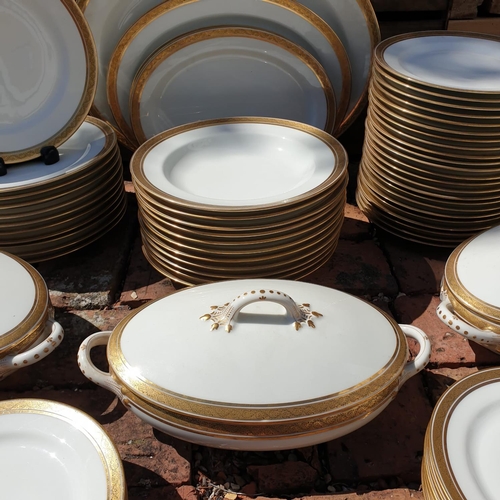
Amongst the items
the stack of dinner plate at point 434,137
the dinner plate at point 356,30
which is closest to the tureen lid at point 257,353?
the stack of dinner plate at point 434,137

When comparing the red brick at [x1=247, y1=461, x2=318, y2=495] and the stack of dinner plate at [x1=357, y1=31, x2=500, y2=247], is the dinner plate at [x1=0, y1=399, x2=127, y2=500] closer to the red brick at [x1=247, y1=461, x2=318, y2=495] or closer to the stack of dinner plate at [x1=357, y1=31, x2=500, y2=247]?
the red brick at [x1=247, y1=461, x2=318, y2=495]

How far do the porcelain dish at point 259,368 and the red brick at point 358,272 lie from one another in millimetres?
480

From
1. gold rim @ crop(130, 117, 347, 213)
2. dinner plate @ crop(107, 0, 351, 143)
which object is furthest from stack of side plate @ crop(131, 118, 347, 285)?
dinner plate @ crop(107, 0, 351, 143)

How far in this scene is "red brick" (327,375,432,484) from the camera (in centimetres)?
111

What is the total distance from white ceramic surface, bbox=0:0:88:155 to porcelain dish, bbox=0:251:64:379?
0.47 metres

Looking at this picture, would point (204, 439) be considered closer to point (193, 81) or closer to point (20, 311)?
point (20, 311)

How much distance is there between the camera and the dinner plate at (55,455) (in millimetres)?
892

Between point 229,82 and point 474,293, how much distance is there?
1029 millimetres

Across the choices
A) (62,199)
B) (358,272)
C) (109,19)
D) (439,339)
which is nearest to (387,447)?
(439,339)

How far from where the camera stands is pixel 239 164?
151 cm

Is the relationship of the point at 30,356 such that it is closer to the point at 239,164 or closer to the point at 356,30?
the point at 239,164

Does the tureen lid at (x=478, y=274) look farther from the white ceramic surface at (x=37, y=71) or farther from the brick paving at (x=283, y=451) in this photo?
the white ceramic surface at (x=37, y=71)

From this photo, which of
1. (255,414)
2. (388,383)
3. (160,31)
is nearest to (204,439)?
(255,414)

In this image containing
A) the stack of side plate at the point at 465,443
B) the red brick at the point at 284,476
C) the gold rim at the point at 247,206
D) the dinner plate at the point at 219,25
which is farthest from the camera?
the dinner plate at the point at 219,25
